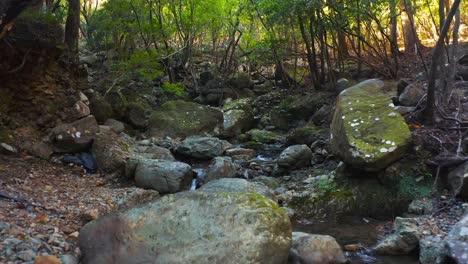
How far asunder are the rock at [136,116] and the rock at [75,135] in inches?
131

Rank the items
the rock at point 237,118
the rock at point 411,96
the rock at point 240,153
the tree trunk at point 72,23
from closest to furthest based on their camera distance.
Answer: the rock at point 411,96 < the tree trunk at point 72,23 < the rock at point 240,153 < the rock at point 237,118

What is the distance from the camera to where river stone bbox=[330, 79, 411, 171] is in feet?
21.6

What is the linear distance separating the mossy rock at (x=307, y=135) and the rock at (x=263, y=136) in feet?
2.24

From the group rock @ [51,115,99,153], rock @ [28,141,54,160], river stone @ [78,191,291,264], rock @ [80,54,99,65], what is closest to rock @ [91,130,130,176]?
rock @ [51,115,99,153]

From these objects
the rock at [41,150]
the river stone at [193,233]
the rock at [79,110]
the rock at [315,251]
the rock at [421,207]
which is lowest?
the rock at [421,207]

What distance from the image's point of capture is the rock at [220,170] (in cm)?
783

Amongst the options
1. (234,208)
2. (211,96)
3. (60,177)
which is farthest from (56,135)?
(211,96)

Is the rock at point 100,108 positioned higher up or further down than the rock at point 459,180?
higher up

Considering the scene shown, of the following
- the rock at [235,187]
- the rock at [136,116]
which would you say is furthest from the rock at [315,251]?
the rock at [136,116]

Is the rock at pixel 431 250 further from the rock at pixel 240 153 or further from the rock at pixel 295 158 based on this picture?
the rock at pixel 240 153

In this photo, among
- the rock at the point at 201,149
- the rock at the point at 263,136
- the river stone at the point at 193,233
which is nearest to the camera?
the river stone at the point at 193,233

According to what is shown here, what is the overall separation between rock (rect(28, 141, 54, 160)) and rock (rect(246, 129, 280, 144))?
5327 millimetres

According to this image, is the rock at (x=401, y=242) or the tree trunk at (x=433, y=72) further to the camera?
the tree trunk at (x=433, y=72)

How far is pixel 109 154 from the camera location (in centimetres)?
754
